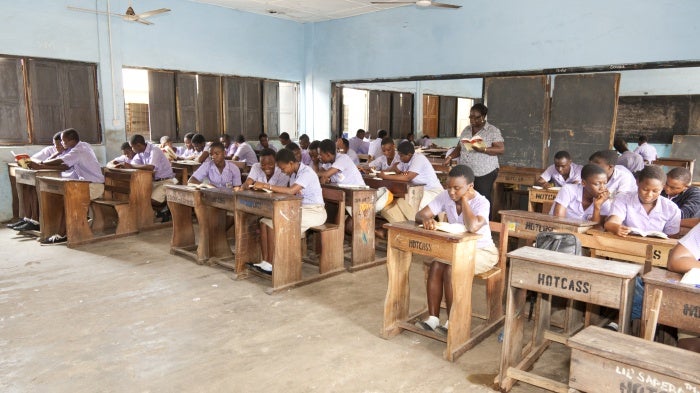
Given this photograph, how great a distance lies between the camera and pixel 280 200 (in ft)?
13.6

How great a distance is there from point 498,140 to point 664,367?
12.6 feet

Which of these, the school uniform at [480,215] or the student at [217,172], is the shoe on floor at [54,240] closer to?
the student at [217,172]

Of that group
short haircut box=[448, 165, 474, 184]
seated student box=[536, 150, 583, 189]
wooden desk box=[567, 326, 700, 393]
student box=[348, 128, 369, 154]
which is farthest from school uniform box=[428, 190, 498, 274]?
student box=[348, 128, 369, 154]

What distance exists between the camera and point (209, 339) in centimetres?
329

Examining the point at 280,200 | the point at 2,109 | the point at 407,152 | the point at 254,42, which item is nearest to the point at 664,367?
the point at 280,200

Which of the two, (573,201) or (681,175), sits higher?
(681,175)

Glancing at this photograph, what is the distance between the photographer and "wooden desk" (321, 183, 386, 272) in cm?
492

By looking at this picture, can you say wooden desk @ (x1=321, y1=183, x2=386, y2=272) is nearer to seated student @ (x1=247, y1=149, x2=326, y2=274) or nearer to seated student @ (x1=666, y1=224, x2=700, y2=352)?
seated student @ (x1=247, y1=149, x2=326, y2=274)

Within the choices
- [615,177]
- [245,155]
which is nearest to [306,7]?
[245,155]

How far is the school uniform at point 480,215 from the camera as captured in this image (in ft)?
10.7

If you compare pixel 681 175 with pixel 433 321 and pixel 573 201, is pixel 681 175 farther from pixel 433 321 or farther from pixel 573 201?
pixel 433 321

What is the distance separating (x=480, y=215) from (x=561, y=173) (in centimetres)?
280

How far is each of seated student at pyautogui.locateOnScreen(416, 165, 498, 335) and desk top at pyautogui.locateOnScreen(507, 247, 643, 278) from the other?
0.63m

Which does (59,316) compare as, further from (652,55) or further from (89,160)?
(652,55)
